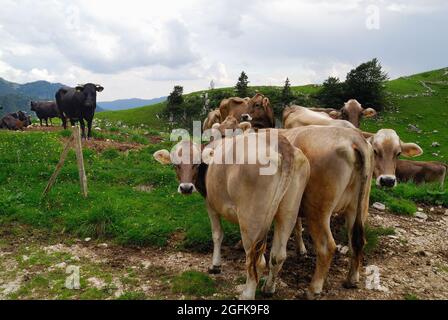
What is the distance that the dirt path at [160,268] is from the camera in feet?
21.2

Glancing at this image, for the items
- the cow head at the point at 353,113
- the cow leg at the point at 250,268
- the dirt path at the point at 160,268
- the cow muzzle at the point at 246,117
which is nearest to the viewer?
the cow leg at the point at 250,268

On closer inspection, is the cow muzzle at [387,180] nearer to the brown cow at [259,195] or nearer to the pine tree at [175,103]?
the brown cow at [259,195]

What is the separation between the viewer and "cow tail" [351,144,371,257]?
230 inches

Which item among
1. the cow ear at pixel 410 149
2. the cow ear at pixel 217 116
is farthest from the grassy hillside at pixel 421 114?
the cow ear at pixel 410 149

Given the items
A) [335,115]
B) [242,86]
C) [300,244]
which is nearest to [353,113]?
[335,115]

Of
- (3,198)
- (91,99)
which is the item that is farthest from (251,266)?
(91,99)

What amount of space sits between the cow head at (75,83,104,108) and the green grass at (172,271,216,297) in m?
13.6

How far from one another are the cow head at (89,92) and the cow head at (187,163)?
12337mm

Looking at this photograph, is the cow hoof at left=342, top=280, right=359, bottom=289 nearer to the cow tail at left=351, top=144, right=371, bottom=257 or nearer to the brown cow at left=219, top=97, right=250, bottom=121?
the cow tail at left=351, top=144, right=371, bottom=257

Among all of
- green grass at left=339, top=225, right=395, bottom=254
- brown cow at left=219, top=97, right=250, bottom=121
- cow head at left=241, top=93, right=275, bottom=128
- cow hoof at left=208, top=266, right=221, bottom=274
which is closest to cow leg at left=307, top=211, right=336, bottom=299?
cow hoof at left=208, top=266, right=221, bottom=274

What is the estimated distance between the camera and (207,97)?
6906cm

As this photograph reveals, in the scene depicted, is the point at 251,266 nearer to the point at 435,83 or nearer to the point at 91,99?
the point at 91,99
